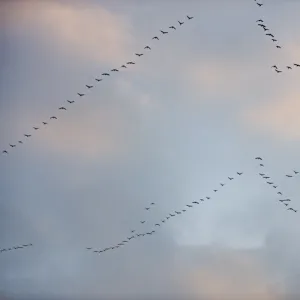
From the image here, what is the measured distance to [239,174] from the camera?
24422mm

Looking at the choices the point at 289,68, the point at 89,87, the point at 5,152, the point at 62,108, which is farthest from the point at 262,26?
the point at 5,152

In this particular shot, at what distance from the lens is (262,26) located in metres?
18.2

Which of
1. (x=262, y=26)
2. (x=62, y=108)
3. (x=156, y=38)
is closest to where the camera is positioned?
(x=262, y=26)

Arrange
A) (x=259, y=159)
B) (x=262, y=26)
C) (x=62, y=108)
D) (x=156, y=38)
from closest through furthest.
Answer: (x=262, y=26), (x=156, y=38), (x=62, y=108), (x=259, y=159)

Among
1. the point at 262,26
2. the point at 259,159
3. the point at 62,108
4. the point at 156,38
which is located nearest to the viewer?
the point at 262,26

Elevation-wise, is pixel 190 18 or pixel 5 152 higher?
pixel 190 18

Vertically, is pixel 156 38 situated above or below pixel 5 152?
above

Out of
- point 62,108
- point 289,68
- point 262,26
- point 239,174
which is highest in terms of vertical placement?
point 262,26

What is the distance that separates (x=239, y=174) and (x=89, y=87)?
18842 millimetres

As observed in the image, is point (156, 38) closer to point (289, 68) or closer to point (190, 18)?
point (190, 18)

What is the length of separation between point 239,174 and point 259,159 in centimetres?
274

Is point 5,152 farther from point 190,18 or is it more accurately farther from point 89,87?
point 190,18

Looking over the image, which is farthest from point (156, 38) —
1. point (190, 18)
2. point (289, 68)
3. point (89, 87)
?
point (289, 68)

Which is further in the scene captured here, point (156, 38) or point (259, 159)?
point (259, 159)
